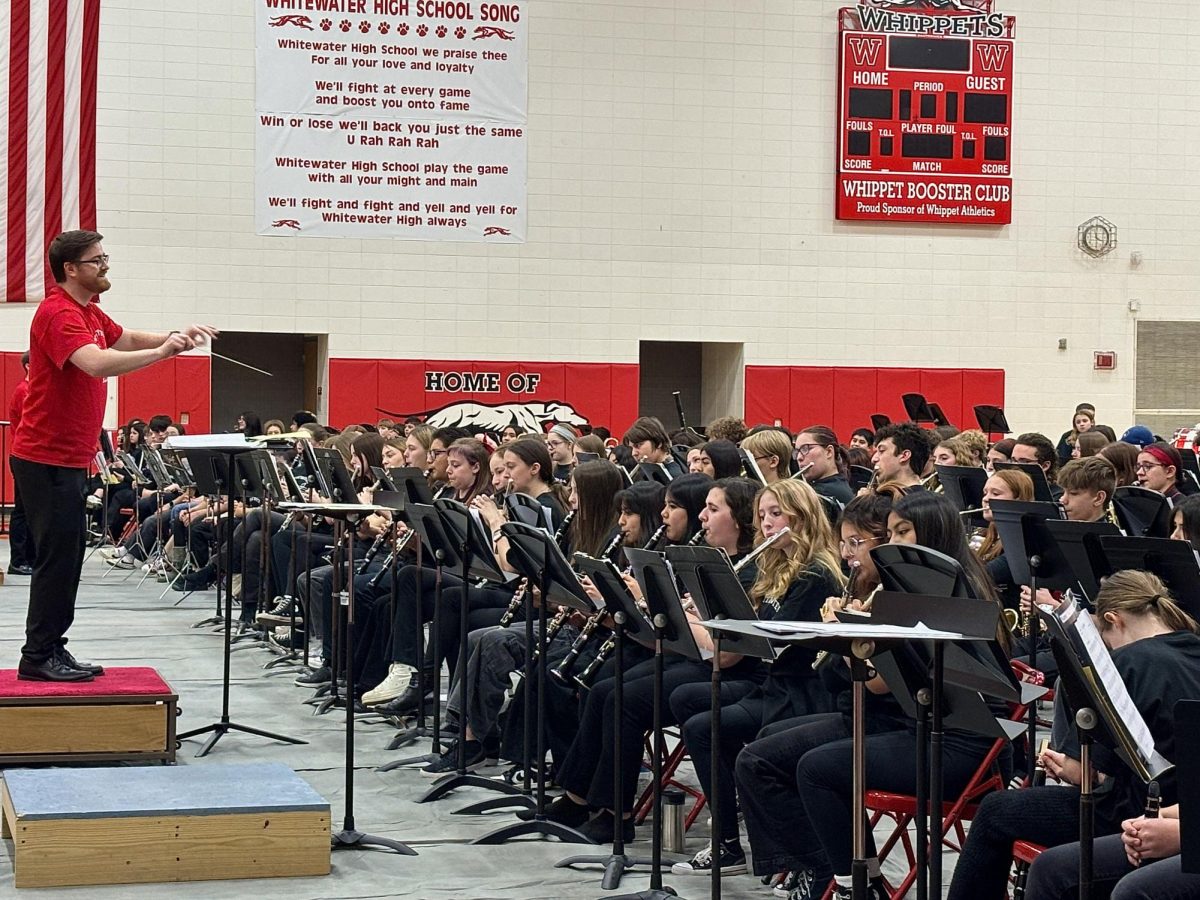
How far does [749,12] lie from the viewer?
22.4m

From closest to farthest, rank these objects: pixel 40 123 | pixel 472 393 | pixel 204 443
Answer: pixel 204 443, pixel 40 123, pixel 472 393

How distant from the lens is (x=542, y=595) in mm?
5930

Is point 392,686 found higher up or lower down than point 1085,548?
lower down

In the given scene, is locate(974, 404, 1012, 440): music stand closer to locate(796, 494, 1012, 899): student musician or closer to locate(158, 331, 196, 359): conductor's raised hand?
locate(158, 331, 196, 359): conductor's raised hand

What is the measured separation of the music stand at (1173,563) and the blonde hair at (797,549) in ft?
3.16

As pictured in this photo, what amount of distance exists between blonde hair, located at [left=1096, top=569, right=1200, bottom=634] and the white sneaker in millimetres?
4865

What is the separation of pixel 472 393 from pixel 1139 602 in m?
18.4

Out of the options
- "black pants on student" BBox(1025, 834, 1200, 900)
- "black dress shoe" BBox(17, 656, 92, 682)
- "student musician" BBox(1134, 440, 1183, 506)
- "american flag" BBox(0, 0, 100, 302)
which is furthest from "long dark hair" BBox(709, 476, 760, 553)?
"american flag" BBox(0, 0, 100, 302)

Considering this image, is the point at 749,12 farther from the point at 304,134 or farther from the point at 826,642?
the point at 826,642

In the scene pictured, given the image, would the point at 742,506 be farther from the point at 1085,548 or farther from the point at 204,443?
the point at 204,443

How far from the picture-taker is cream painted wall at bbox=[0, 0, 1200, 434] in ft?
68.6

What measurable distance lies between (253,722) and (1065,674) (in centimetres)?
567

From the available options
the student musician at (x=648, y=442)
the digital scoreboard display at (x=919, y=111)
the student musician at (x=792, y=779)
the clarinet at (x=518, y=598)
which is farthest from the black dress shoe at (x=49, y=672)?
the digital scoreboard display at (x=919, y=111)

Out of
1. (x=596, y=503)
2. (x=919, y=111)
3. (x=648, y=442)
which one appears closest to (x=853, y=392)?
(x=919, y=111)
